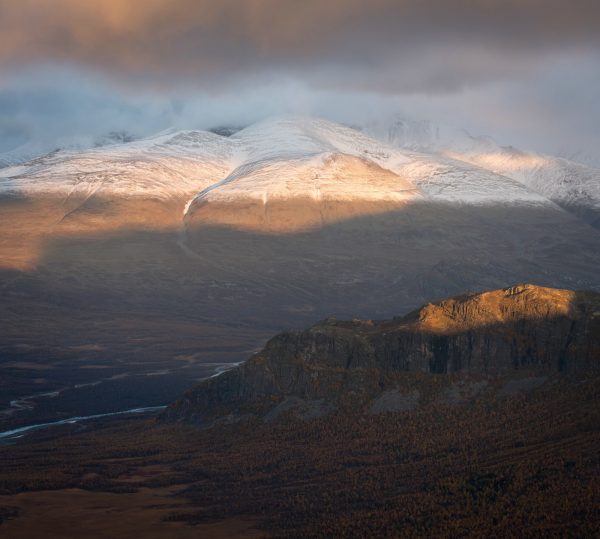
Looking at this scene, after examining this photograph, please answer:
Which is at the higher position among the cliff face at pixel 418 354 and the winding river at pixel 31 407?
the cliff face at pixel 418 354

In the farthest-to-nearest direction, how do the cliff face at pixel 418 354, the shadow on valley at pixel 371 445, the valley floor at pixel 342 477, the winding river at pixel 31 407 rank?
the winding river at pixel 31 407 < the cliff face at pixel 418 354 < the shadow on valley at pixel 371 445 < the valley floor at pixel 342 477

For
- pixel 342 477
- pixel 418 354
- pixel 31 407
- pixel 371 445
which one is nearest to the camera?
pixel 342 477

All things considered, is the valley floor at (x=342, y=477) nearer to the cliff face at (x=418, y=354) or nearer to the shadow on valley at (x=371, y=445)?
the shadow on valley at (x=371, y=445)

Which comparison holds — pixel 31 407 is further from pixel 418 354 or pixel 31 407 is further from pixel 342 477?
pixel 342 477

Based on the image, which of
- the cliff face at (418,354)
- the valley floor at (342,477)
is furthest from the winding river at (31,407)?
the valley floor at (342,477)

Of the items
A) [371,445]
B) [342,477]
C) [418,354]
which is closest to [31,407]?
[418,354]

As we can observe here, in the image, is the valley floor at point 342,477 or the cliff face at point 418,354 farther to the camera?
the cliff face at point 418,354

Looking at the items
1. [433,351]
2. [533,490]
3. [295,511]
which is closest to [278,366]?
[433,351]

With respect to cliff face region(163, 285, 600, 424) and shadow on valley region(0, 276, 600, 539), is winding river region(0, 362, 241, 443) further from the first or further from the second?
cliff face region(163, 285, 600, 424)

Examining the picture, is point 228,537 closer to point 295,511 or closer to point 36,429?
point 295,511
